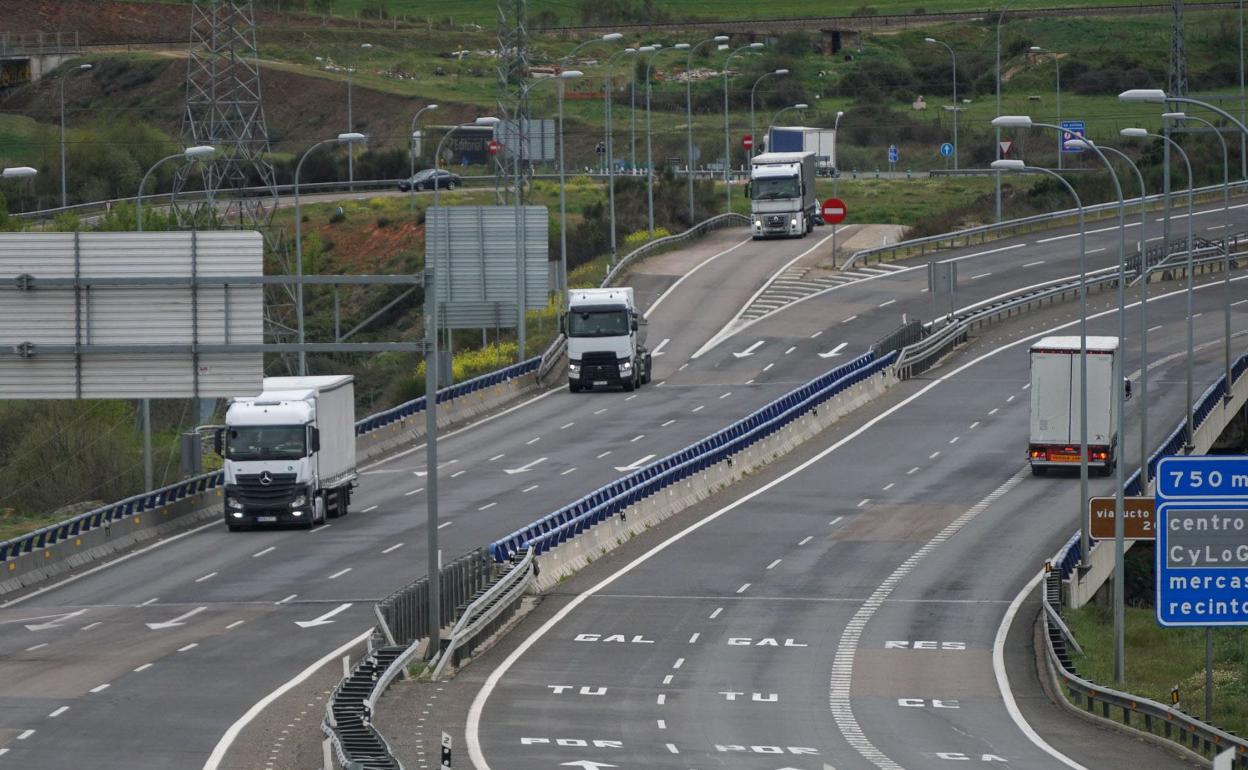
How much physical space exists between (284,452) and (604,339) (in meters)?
24.1

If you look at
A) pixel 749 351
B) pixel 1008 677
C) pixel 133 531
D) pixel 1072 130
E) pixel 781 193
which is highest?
pixel 1072 130

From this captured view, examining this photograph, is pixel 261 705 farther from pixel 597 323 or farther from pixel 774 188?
pixel 774 188

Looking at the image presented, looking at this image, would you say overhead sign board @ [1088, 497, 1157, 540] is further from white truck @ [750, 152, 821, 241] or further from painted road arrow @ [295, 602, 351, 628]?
white truck @ [750, 152, 821, 241]

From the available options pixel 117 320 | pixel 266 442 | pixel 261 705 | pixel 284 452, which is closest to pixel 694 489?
pixel 284 452

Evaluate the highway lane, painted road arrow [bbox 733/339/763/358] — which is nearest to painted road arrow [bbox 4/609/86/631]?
the highway lane

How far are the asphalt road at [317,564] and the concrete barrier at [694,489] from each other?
8.33 ft

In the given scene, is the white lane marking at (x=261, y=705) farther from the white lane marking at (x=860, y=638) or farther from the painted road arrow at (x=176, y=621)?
the white lane marking at (x=860, y=638)

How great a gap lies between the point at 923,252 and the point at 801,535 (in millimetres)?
52430

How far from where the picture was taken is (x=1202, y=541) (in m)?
28.9

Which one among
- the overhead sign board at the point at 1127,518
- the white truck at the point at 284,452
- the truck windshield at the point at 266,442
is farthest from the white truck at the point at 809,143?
the overhead sign board at the point at 1127,518

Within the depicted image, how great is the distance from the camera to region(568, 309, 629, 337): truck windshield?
73562mm

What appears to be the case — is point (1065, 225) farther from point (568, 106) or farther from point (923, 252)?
point (568, 106)

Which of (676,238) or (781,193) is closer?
(781,193)

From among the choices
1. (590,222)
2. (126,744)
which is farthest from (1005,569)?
(590,222)
